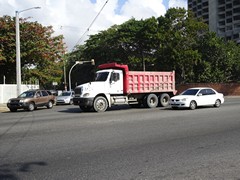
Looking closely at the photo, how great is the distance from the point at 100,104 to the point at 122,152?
12.4m

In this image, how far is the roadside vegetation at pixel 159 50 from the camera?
3766 cm

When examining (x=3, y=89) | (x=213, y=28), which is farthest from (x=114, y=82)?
(x=213, y=28)

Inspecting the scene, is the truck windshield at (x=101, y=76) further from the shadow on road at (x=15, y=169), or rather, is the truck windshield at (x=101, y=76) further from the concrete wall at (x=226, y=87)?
the concrete wall at (x=226, y=87)

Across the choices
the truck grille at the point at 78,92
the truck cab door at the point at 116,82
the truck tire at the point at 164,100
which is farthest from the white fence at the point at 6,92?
the truck tire at the point at 164,100

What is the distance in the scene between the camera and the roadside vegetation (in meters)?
37.7

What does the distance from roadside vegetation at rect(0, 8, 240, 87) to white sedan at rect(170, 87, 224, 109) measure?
1974 centimetres

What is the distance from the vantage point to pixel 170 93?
24.3 m

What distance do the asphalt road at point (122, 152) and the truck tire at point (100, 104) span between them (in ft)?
24.9

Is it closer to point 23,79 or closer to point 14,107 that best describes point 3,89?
point 23,79

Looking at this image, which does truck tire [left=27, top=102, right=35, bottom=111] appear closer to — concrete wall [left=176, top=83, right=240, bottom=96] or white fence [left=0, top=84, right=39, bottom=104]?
white fence [left=0, top=84, right=39, bottom=104]

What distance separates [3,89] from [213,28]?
100 metres

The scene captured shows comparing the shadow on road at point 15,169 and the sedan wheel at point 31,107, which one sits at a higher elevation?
the sedan wheel at point 31,107

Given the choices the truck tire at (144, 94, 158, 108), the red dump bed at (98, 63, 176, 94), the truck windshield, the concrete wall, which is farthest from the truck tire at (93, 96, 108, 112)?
the concrete wall

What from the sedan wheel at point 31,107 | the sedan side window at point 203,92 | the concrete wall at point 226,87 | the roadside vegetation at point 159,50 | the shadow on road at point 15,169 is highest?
the roadside vegetation at point 159,50
